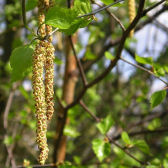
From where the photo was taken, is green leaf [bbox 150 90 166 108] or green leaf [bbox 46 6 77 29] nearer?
green leaf [bbox 46 6 77 29]

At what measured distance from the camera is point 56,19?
21.6 inches

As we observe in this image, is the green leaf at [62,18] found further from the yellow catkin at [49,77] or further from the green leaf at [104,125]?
the green leaf at [104,125]

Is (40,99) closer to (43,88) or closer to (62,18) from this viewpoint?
(43,88)

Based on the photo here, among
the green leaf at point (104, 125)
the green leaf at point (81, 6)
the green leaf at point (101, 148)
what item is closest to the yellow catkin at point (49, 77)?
the green leaf at point (81, 6)

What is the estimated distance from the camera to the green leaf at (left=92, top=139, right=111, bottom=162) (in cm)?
109

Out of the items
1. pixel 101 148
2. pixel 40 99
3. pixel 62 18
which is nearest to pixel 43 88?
pixel 40 99

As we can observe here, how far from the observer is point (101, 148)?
3.65 feet

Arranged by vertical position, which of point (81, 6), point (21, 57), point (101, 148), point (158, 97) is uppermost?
point (81, 6)

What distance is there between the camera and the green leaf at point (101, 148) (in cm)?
109

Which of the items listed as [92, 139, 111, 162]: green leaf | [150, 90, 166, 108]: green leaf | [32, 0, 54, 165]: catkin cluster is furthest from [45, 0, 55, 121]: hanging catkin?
[92, 139, 111, 162]: green leaf

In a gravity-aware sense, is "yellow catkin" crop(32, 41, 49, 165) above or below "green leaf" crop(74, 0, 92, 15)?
below

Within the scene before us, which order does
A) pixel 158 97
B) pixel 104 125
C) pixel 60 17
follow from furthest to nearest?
pixel 104 125
pixel 158 97
pixel 60 17

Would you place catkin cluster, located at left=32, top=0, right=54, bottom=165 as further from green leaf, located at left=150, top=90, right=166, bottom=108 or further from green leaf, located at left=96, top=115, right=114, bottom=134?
green leaf, located at left=96, top=115, right=114, bottom=134

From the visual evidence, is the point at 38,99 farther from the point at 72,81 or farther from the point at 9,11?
the point at 9,11
